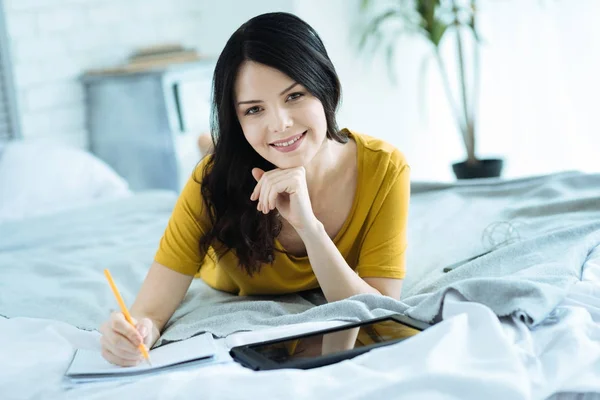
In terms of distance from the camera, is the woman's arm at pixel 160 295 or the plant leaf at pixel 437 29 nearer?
the woman's arm at pixel 160 295

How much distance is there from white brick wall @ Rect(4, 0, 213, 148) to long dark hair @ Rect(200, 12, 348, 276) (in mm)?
1987

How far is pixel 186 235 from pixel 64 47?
2149 mm

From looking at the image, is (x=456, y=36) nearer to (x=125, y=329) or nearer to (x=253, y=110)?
(x=253, y=110)

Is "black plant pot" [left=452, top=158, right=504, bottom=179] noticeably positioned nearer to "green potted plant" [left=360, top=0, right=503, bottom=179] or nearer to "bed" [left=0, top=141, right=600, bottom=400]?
"green potted plant" [left=360, top=0, right=503, bottom=179]

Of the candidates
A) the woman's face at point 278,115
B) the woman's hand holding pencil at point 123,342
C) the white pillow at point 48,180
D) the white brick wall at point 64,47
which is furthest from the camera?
the white brick wall at point 64,47

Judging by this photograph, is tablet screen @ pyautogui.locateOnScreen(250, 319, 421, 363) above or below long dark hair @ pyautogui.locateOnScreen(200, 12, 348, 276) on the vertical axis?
below

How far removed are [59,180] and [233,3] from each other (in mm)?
1485

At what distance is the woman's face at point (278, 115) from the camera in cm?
141

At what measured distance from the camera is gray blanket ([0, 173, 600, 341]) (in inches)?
51.5

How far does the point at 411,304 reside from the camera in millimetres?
1342

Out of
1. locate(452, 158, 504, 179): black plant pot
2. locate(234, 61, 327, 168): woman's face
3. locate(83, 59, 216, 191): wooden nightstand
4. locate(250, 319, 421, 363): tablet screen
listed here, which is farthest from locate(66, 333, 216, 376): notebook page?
locate(452, 158, 504, 179): black plant pot

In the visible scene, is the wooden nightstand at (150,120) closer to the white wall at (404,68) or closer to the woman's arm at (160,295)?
the white wall at (404,68)

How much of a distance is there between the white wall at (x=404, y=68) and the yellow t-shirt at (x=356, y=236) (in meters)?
2.00

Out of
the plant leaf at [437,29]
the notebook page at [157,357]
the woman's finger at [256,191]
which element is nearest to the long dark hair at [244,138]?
the woman's finger at [256,191]
